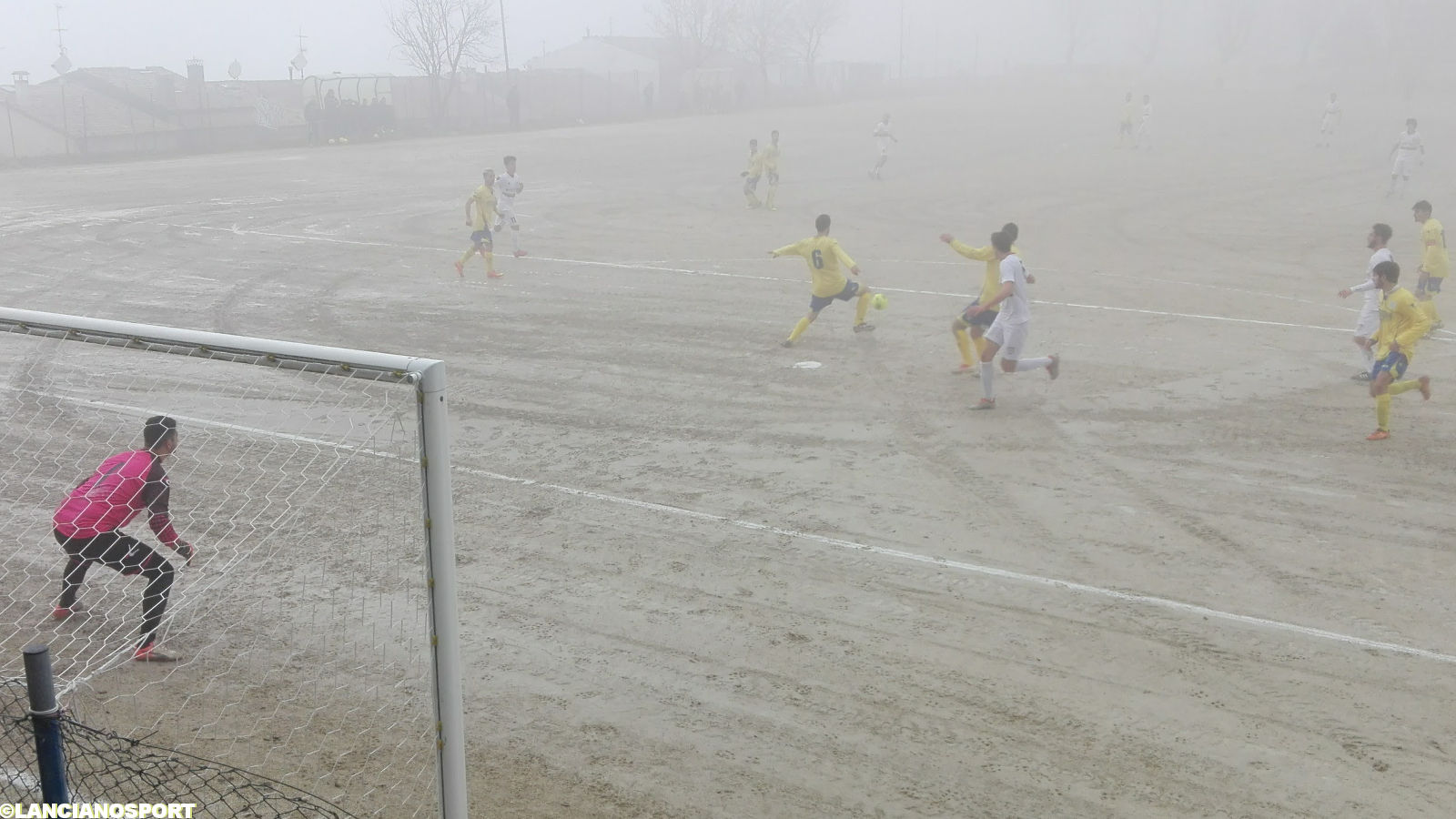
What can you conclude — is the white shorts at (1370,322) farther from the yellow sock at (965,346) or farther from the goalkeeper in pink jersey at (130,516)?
the goalkeeper in pink jersey at (130,516)

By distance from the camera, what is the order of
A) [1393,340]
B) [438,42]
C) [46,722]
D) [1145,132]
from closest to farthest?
[46,722], [1393,340], [1145,132], [438,42]

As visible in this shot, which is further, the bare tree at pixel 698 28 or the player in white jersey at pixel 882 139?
the bare tree at pixel 698 28

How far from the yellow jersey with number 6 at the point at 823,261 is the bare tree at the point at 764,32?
79529mm

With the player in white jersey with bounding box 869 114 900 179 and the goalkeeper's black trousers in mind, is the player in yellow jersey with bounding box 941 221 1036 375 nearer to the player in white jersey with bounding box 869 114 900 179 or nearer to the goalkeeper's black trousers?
the goalkeeper's black trousers

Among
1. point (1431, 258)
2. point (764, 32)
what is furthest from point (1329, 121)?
point (764, 32)

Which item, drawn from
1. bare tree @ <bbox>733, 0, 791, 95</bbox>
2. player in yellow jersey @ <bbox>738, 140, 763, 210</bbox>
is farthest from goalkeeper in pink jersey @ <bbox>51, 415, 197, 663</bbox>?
bare tree @ <bbox>733, 0, 791, 95</bbox>

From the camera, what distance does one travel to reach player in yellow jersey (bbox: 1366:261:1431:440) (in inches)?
402

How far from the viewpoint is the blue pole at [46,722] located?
10.8 ft

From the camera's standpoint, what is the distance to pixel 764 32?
90.2 metres

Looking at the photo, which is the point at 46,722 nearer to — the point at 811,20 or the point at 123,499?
the point at 123,499

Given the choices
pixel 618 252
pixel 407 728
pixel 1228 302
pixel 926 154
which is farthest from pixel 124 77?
pixel 407 728

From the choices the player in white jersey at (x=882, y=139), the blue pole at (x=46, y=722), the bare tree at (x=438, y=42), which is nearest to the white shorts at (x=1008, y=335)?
the blue pole at (x=46, y=722)

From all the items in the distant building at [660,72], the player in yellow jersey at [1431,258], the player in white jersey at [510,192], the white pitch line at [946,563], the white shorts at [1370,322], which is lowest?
the white pitch line at [946,563]

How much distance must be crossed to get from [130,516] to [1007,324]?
25.9ft
